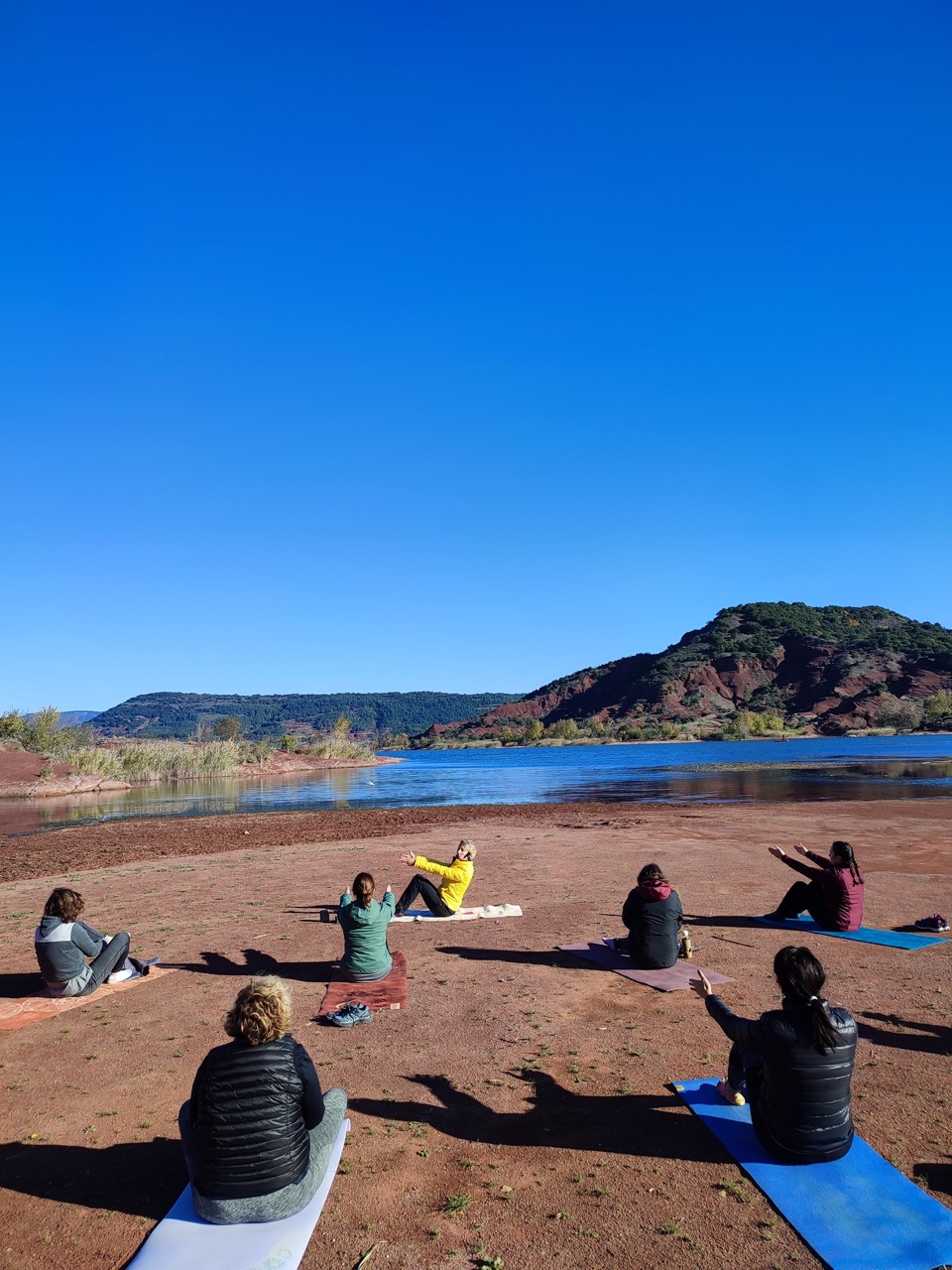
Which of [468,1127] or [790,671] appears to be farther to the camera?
[790,671]

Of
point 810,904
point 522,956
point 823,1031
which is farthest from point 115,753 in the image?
point 823,1031

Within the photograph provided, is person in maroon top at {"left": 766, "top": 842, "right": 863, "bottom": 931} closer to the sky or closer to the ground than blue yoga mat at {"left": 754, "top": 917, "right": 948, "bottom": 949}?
closer to the sky

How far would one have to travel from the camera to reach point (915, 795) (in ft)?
101

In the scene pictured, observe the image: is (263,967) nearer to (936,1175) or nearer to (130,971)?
(130,971)

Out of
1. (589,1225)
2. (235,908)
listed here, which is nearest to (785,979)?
(589,1225)

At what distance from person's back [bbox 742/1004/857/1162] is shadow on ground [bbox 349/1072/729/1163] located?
0.46 metres

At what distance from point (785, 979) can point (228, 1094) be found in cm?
307

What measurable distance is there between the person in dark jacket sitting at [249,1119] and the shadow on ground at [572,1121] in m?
1.38

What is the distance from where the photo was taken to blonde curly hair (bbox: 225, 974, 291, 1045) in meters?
4.16

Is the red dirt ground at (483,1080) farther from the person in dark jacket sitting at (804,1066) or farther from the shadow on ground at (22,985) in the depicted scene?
the person in dark jacket sitting at (804,1066)

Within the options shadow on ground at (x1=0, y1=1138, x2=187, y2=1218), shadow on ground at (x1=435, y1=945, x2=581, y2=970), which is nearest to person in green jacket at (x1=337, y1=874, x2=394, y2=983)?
shadow on ground at (x1=435, y1=945, x2=581, y2=970)

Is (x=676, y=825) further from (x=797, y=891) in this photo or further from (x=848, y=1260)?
(x=848, y=1260)

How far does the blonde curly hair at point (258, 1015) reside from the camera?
13.7ft

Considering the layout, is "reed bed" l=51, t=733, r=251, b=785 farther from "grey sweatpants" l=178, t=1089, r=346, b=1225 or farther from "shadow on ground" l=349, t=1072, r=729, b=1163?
"grey sweatpants" l=178, t=1089, r=346, b=1225
